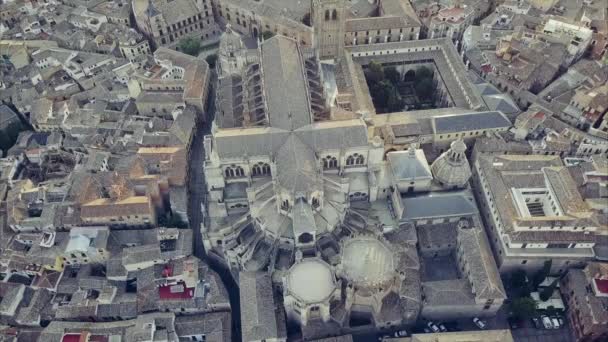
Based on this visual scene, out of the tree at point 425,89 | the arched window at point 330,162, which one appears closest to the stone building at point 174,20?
the tree at point 425,89

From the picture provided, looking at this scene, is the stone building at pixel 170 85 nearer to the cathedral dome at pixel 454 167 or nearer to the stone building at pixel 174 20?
the stone building at pixel 174 20

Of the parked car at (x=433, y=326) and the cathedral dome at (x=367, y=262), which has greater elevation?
the cathedral dome at (x=367, y=262)

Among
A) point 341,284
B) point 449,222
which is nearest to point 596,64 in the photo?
point 449,222

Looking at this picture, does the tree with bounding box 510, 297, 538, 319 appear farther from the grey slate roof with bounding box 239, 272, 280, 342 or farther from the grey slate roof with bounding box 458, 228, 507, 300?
the grey slate roof with bounding box 239, 272, 280, 342

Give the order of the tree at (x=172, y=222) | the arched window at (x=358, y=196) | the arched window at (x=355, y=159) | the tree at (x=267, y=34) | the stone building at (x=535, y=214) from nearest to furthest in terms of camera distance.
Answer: the stone building at (x=535, y=214)
the arched window at (x=355, y=159)
the arched window at (x=358, y=196)
the tree at (x=172, y=222)
the tree at (x=267, y=34)

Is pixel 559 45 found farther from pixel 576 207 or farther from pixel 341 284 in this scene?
pixel 341 284
